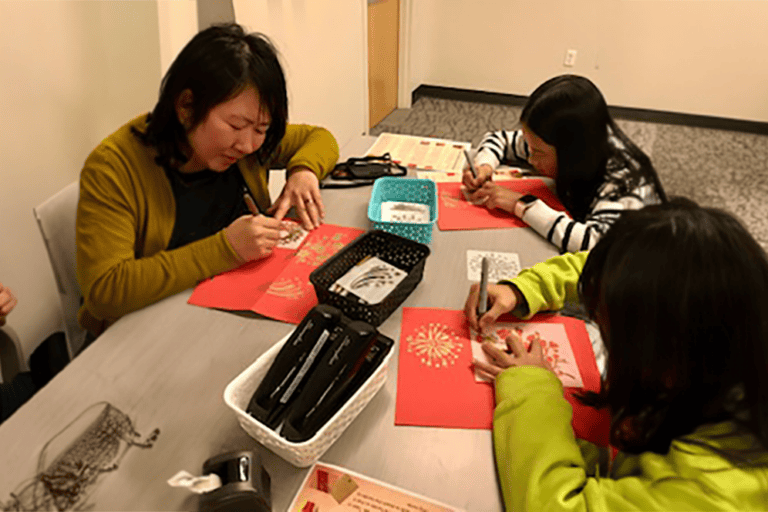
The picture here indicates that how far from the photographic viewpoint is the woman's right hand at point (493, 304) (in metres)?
0.92

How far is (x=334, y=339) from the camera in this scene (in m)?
0.75

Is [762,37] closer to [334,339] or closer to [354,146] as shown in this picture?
[354,146]

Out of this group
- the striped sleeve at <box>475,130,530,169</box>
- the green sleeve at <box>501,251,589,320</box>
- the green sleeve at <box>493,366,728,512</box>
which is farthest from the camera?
the striped sleeve at <box>475,130,530,169</box>

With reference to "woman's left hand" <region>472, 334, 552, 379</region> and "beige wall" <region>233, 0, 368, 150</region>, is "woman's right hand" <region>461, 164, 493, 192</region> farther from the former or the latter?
"beige wall" <region>233, 0, 368, 150</region>

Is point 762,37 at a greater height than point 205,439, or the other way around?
point 762,37

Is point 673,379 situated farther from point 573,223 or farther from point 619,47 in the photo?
point 619,47

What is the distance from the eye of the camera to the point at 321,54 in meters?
2.54

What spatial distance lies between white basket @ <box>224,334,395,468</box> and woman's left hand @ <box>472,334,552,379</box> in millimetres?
175

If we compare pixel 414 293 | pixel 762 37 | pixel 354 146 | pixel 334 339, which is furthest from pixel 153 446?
pixel 762 37

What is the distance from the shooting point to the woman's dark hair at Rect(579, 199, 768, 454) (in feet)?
1.92

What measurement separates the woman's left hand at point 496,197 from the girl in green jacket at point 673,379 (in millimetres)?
601

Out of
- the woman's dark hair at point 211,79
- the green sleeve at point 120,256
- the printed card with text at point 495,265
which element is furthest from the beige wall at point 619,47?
the green sleeve at point 120,256

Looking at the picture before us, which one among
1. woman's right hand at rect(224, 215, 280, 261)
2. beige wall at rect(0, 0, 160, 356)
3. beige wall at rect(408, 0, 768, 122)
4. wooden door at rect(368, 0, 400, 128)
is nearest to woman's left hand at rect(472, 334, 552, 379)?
woman's right hand at rect(224, 215, 280, 261)

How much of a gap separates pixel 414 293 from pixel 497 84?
11.9 ft
